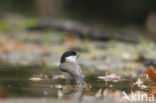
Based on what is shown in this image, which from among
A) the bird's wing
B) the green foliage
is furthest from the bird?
the green foliage

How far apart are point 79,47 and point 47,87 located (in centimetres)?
580

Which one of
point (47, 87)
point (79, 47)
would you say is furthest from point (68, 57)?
point (79, 47)

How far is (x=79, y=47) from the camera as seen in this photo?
1088cm

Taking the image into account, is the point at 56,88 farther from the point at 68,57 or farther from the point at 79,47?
the point at 79,47

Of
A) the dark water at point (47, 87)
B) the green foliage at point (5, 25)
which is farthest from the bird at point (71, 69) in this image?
the green foliage at point (5, 25)

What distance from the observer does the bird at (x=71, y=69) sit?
206 inches

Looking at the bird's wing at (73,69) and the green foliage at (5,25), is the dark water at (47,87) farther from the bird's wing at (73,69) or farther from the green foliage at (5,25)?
the green foliage at (5,25)

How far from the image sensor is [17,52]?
34.3 ft

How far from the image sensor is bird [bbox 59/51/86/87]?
206 inches

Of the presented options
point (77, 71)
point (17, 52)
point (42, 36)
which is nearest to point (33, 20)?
point (42, 36)

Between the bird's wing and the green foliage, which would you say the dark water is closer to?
the bird's wing

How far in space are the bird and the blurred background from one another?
14 centimetres

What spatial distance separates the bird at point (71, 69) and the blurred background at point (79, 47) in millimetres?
138

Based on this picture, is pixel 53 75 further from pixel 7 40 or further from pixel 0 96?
pixel 7 40
